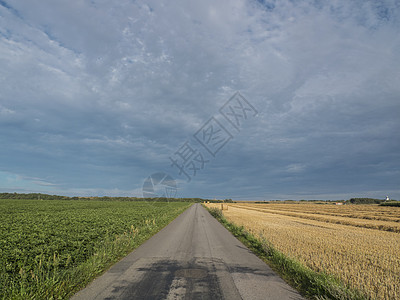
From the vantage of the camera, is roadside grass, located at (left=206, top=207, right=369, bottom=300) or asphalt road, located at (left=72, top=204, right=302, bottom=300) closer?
roadside grass, located at (left=206, top=207, right=369, bottom=300)

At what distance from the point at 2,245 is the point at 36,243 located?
1.15 meters

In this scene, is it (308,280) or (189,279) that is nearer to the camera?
(308,280)

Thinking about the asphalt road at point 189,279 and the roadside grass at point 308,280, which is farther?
the asphalt road at point 189,279

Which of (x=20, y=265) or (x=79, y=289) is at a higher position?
(x=20, y=265)

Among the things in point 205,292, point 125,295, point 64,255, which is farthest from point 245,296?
point 64,255

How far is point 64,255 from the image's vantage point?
8.33 meters

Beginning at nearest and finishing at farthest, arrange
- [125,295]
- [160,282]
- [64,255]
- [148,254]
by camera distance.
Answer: [125,295]
[160,282]
[64,255]
[148,254]

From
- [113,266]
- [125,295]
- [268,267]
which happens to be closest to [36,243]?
[113,266]

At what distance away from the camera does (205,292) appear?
6.01 meters

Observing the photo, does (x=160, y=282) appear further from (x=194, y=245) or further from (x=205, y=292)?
(x=194, y=245)

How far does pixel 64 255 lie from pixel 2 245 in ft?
10.4

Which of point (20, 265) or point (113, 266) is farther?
point (113, 266)

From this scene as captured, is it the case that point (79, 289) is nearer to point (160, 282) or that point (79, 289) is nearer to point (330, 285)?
point (160, 282)

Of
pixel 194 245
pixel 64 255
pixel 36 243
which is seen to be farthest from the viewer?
pixel 194 245
